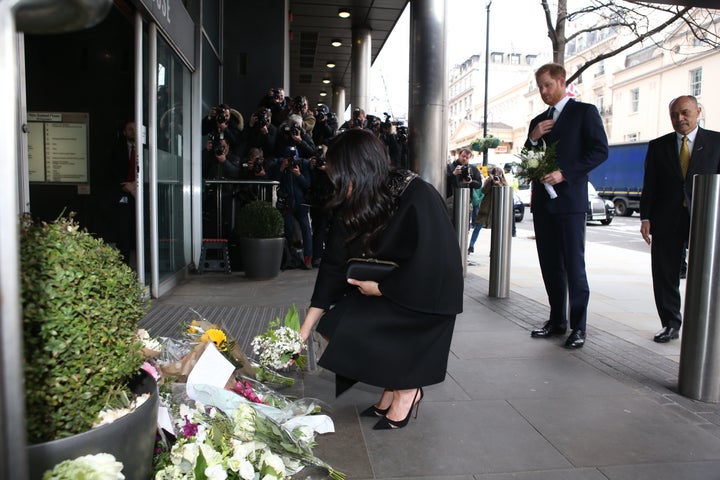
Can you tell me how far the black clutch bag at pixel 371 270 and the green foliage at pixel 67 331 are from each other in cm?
141

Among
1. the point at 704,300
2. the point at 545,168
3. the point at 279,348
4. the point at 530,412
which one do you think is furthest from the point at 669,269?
the point at 279,348

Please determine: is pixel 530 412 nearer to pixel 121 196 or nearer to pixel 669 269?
pixel 669 269

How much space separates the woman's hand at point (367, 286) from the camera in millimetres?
3074

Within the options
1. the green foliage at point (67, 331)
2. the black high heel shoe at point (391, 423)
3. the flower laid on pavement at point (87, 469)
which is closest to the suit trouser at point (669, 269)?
the black high heel shoe at point (391, 423)

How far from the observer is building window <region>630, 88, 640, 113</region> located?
139 ft

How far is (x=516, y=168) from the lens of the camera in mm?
5176

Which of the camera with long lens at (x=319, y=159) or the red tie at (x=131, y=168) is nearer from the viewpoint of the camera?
the red tie at (x=131, y=168)

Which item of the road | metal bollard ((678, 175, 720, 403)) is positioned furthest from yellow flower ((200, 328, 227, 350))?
the road

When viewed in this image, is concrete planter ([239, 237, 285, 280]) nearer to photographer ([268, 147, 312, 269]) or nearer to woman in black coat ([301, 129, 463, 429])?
photographer ([268, 147, 312, 269])

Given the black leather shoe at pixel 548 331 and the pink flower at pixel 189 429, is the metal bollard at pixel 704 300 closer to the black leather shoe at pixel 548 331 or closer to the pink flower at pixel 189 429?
the black leather shoe at pixel 548 331

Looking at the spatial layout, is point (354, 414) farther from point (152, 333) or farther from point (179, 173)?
point (179, 173)

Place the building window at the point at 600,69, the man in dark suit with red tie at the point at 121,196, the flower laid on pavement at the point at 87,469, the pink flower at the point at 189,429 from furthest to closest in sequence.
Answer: the building window at the point at 600,69 → the man in dark suit with red tie at the point at 121,196 → the pink flower at the point at 189,429 → the flower laid on pavement at the point at 87,469

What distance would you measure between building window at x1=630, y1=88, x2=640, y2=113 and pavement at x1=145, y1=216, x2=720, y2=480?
134ft

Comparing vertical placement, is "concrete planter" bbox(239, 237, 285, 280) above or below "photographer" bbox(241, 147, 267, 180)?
below
